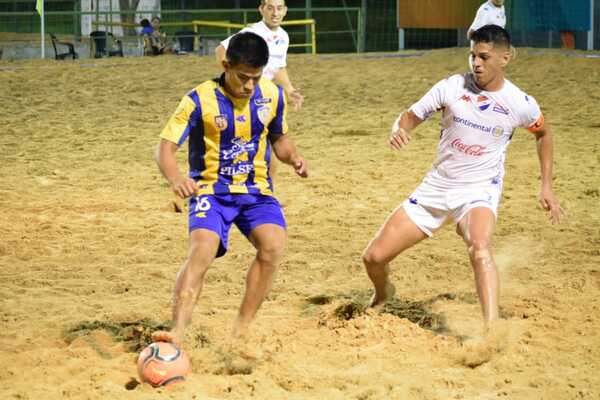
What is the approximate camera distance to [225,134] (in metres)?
5.58

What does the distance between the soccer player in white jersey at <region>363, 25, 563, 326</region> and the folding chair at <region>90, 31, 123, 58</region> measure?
22496 mm

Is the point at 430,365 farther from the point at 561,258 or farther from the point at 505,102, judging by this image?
the point at 561,258

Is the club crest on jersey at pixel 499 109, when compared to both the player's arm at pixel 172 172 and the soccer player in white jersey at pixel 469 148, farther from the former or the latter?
the player's arm at pixel 172 172

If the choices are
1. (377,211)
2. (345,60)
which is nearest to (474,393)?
(377,211)

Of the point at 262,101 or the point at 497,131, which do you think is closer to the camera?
the point at 262,101

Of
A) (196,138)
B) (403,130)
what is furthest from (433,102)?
(196,138)

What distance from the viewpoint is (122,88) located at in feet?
63.8

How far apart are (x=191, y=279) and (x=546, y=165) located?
239 centimetres

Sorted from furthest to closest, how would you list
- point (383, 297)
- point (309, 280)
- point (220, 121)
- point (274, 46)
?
point (274, 46) → point (309, 280) → point (383, 297) → point (220, 121)

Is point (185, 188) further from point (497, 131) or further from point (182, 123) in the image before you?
point (497, 131)

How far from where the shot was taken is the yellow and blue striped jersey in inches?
218

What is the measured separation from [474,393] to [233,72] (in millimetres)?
2112

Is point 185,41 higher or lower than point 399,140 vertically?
higher

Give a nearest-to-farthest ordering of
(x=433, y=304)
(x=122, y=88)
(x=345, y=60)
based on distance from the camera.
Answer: (x=433, y=304) → (x=122, y=88) → (x=345, y=60)
